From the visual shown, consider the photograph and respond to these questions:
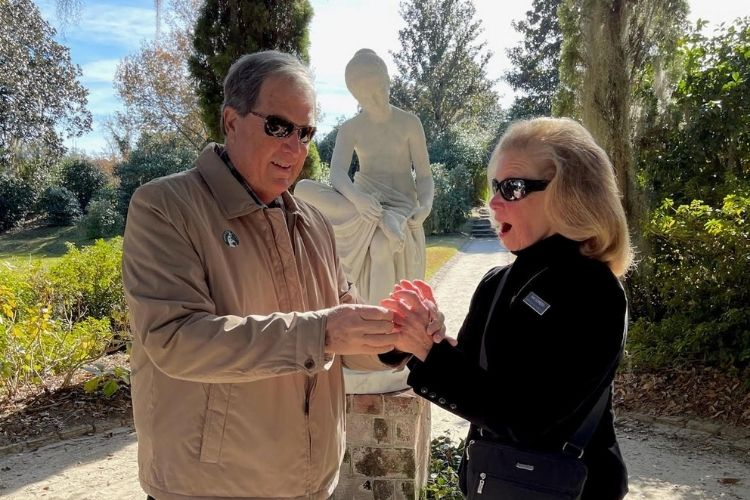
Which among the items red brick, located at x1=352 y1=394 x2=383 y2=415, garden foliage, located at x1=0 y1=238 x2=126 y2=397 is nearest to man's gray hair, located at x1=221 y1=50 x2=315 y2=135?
red brick, located at x1=352 y1=394 x2=383 y2=415

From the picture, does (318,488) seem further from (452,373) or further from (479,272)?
(479,272)

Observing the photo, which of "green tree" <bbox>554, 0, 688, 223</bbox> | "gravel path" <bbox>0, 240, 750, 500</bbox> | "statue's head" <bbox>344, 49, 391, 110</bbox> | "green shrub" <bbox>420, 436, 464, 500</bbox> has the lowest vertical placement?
"gravel path" <bbox>0, 240, 750, 500</bbox>

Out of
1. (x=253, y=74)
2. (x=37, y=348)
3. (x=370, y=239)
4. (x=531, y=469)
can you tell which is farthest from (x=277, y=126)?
(x=37, y=348)

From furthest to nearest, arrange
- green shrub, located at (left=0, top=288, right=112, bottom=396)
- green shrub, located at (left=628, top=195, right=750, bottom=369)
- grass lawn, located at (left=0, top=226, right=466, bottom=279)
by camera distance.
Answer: grass lawn, located at (left=0, top=226, right=466, bottom=279) → green shrub, located at (left=0, top=288, right=112, bottom=396) → green shrub, located at (left=628, top=195, right=750, bottom=369)

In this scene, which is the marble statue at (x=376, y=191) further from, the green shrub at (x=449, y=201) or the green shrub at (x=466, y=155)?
the green shrub at (x=466, y=155)

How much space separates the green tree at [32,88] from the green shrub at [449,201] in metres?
11.0

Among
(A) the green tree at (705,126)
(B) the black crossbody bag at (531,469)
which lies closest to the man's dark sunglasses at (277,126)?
(B) the black crossbody bag at (531,469)

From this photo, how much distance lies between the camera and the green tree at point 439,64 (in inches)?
1139

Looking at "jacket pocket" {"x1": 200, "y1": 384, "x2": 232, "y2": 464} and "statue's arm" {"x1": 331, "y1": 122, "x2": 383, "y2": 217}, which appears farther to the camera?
"statue's arm" {"x1": 331, "y1": 122, "x2": 383, "y2": 217}

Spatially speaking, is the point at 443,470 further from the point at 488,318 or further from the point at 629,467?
the point at 488,318

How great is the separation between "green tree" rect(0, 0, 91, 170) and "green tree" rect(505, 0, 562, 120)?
1958 centimetres

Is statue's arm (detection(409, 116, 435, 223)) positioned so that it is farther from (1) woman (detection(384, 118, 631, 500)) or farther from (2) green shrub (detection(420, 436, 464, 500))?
(1) woman (detection(384, 118, 631, 500))

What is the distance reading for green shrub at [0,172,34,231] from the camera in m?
20.8

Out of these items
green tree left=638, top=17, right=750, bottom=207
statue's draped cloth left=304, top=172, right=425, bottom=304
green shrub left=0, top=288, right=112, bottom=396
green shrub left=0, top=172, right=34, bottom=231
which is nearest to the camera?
statue's draped cloth left=304, top=172, right=425, bottom=304
